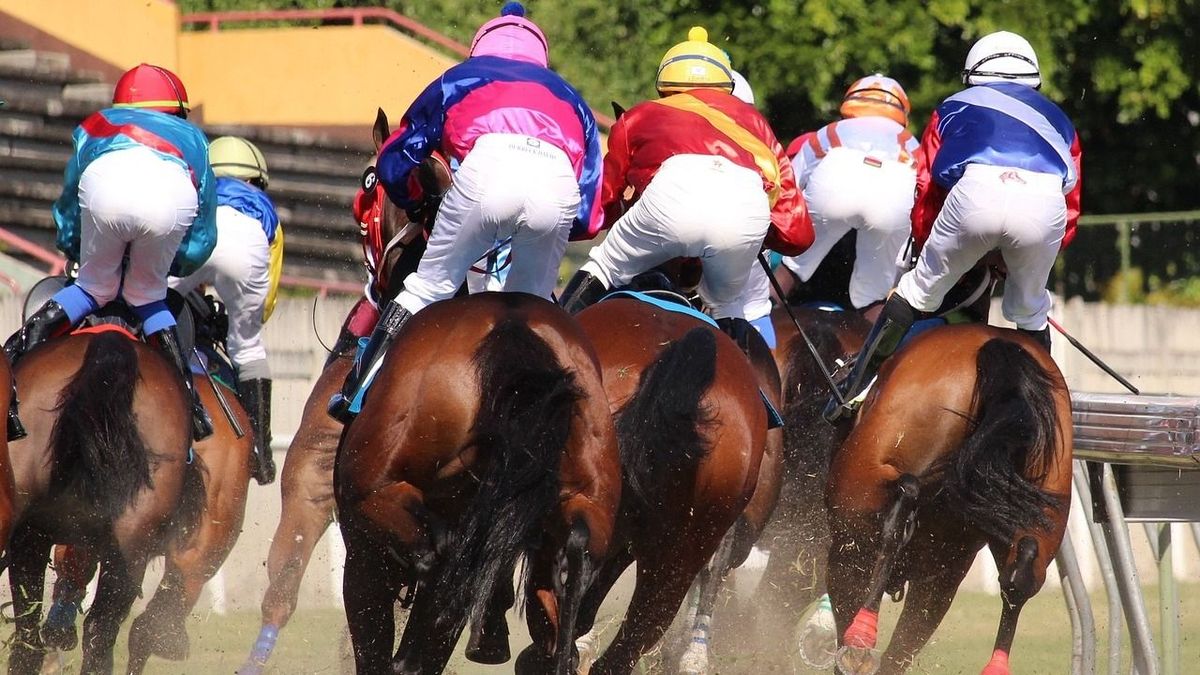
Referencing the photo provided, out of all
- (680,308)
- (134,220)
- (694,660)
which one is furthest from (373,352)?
(694,660)

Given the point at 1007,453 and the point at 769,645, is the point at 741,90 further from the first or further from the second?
the point at 1007,453

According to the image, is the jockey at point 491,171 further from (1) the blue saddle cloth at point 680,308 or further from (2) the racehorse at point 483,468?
(1) the blue saddle cloth at point 680,308

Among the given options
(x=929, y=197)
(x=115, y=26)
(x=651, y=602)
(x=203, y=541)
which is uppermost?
(x=929, y=197)

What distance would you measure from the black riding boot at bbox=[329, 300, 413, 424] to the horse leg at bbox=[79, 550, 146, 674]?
1.47 meters

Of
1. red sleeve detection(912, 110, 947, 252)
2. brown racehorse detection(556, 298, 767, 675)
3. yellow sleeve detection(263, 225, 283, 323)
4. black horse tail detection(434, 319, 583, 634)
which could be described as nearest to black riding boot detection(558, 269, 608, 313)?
brown racehorse detection(556, 298, 767, 675)

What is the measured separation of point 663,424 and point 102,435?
2.10 meters

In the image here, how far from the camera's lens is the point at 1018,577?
259 inches

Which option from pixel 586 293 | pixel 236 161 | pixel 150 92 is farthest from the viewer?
pixel 236 161

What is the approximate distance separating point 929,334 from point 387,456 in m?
2.32

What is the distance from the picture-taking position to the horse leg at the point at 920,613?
23.5 ft

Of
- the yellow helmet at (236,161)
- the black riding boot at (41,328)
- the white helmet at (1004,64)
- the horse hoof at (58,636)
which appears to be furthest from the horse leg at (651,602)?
the yellow helmet at (236,161)

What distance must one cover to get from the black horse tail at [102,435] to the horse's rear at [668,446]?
1708 mm

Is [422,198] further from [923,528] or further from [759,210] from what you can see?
[923,528]

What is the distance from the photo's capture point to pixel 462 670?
9258 mm
